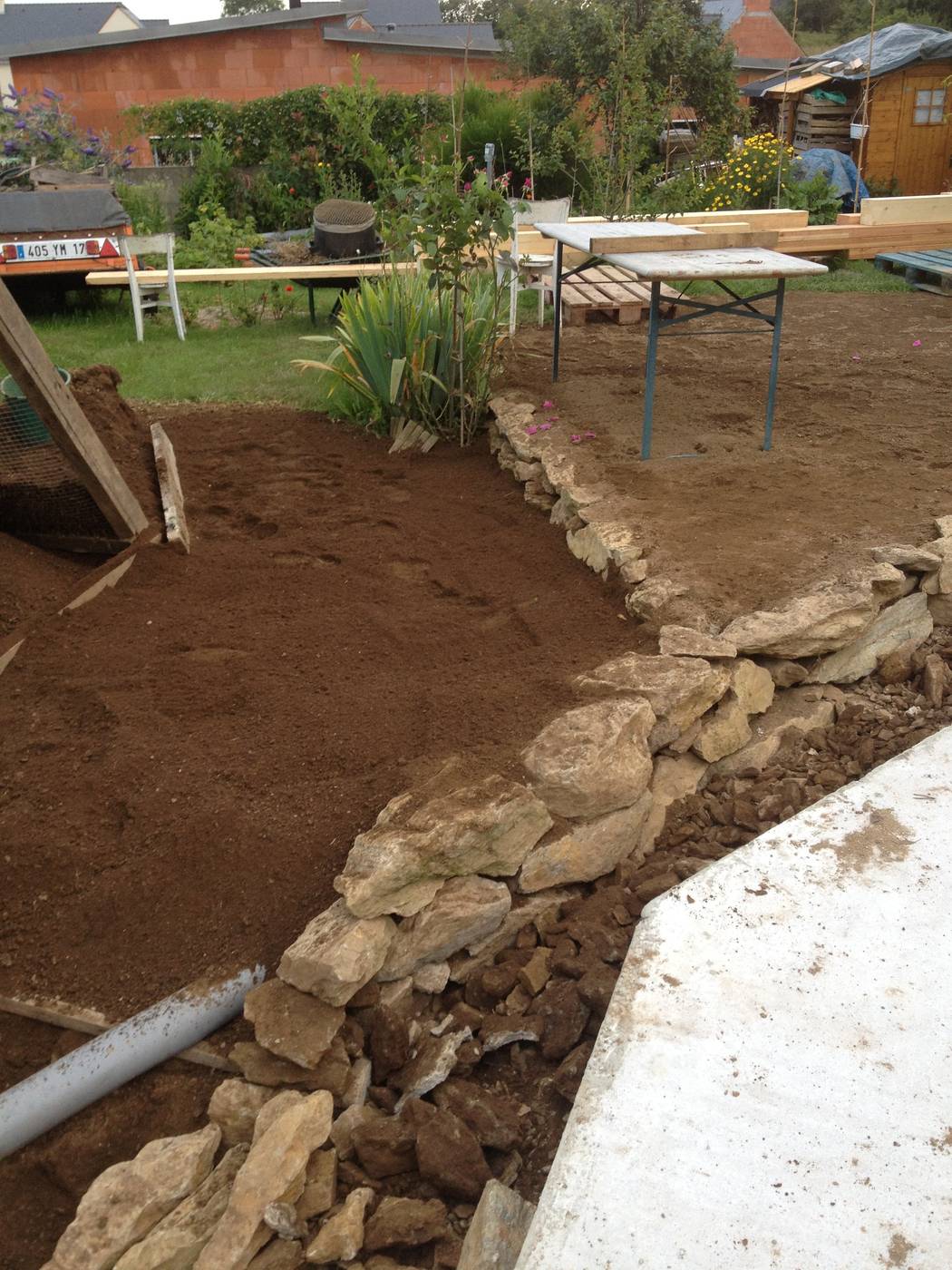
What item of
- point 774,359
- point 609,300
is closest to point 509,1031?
point 774,359

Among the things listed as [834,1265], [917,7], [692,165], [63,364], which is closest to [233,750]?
[834,1265]

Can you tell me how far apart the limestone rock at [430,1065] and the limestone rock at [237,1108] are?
257 millimetres

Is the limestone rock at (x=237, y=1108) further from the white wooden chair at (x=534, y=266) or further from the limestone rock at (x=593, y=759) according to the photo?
the white wooden chair at (x=534, y=266)

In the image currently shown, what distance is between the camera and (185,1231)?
1.81 m

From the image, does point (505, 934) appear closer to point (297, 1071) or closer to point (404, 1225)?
point (297, 1071)

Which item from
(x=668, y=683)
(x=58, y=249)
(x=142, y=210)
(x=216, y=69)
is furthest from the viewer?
(x=216, y=69)

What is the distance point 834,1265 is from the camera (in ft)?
5.15

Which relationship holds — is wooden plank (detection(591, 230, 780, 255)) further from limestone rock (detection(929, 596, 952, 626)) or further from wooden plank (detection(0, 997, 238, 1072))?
wooden plank (detection(0, 997, 238, 1072))

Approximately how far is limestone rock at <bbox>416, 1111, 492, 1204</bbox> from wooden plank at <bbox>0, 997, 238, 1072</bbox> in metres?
0.48

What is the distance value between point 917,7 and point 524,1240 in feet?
101

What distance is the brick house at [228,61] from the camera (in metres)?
18.2

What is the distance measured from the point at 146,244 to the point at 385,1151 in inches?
290

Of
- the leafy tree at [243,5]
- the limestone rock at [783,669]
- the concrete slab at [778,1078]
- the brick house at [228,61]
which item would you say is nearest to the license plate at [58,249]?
the limestone rock at [783,669]

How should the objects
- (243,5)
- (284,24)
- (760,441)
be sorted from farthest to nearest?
(243,5), (284,24), (760,441)
